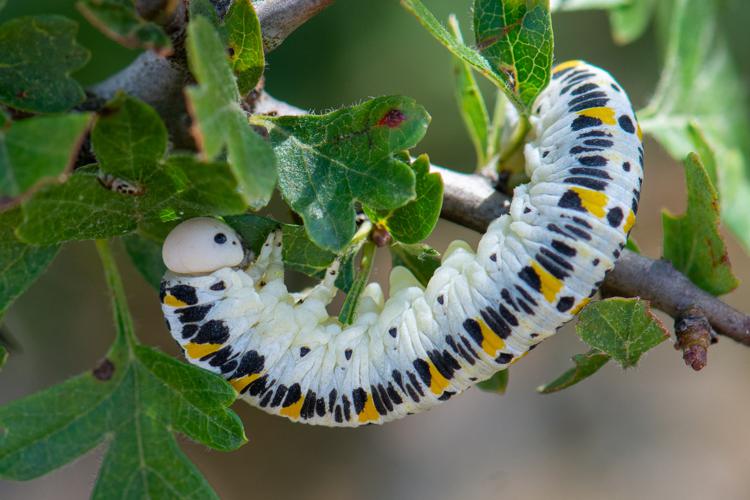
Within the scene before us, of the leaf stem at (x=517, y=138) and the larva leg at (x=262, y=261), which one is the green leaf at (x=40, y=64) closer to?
the larva leg at (x=262, y=261)

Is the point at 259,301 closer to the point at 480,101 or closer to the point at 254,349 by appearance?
the point at 254,349

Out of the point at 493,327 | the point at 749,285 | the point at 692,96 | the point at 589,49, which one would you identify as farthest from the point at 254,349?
the point at 749,285

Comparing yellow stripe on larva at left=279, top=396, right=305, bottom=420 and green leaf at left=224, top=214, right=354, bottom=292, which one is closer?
green leaf at left=224, top=214, right=354, bottom=292

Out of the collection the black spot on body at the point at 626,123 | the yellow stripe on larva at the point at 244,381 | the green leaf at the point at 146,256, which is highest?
the black spot on body at the point at 626,123

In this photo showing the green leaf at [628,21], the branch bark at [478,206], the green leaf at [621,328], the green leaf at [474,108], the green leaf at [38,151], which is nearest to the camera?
the green leaf at [38,151]

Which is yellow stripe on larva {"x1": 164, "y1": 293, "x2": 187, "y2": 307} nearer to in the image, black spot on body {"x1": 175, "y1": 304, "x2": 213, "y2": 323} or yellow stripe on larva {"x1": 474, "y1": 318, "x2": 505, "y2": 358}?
black spot on body {"x1": 175, "y1": 304, "x2": 213, "y2": 323}

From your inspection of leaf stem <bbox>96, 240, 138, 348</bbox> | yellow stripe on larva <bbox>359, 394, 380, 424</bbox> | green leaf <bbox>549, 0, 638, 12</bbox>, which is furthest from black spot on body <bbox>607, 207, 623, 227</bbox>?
leaf stem <bbox>96, 240, 138, 348</bbox>

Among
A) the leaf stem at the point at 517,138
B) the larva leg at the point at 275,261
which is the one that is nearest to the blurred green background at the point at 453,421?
the leaf stem at the point at 517,138
